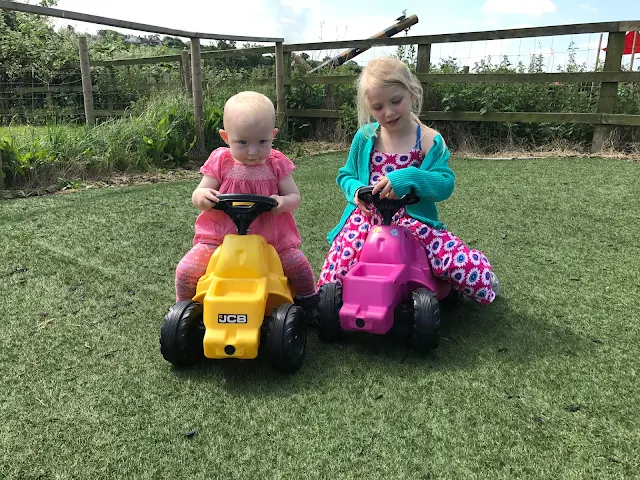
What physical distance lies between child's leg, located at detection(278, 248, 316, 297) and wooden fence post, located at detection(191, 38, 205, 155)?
15.3ft

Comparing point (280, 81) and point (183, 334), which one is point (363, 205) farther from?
point (280, 81)

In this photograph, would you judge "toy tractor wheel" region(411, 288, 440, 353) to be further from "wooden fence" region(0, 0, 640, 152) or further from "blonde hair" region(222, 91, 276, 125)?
"wooden fence" region(0, 0, 640, 152)

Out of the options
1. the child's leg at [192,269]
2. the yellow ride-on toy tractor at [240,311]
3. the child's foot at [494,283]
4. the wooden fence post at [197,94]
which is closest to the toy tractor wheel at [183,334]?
the yellow ride-on toy tractor at [240,311]

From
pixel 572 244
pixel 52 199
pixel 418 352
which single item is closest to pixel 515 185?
pixel 572 244

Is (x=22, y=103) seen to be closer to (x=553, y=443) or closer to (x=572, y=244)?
(x=572, y=244)

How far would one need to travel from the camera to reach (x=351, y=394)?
2008 mm

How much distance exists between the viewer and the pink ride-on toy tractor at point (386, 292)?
2213mm

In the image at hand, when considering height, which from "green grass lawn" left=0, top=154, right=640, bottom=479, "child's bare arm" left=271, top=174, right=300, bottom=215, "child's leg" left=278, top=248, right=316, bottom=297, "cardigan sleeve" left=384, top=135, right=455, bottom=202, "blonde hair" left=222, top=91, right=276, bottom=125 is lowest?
"green grass lawn" left=0, top=154, right=640, bottom=479

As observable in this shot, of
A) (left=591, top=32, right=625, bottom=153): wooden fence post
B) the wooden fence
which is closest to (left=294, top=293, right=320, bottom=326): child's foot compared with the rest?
the wooden fence

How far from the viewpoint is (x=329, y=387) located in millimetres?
2055

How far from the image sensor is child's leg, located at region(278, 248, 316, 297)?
2.52 m

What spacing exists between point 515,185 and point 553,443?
3932mm

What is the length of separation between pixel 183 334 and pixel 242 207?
0.57m

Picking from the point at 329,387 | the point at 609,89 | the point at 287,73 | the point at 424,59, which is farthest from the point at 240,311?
the point at 287,73
